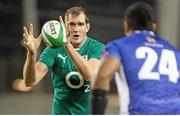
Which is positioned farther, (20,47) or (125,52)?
(20,47)

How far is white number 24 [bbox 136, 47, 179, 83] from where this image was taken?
5477 millimetres

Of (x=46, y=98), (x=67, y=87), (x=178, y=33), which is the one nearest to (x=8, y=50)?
(x=46, y=98)

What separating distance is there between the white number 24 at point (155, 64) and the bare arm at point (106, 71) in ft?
0.62

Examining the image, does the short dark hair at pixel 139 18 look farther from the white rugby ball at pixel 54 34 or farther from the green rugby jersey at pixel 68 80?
the green rugby jersey at pixel 68 80

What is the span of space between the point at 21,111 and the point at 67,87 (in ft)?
30.8

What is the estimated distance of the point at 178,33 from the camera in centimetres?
1795

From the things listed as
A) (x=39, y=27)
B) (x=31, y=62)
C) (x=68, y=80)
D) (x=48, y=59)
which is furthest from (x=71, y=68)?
(x=39, y=27)

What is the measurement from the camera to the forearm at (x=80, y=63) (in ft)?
22.0

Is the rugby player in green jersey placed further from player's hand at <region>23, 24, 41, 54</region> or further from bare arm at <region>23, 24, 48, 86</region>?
player's hand at <region>23, 24, 41, 54</region>

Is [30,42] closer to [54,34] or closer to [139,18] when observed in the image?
[54,34]

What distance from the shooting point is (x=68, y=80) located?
724cm

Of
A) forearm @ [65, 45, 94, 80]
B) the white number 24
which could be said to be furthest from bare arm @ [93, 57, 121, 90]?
forearm @ [65, 45, 94, 80]

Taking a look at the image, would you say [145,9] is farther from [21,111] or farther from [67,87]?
[21,111]

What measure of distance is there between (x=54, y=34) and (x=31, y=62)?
1.09ft
